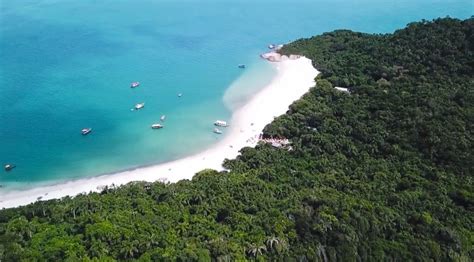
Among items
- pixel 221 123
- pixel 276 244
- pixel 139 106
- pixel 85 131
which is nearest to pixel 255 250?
pixel 276 244

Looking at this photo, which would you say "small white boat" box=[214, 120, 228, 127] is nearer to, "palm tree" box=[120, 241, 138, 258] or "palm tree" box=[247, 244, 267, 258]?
"palm tree" box=[247, 244, 267, 258]

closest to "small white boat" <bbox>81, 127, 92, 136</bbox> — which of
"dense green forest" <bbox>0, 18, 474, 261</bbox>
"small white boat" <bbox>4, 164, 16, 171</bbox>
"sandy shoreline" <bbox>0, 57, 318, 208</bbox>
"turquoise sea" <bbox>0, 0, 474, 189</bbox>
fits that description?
"turquoise sea" <bbox>0, 0, 474, 189</bbox>

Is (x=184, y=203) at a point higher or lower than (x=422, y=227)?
higher

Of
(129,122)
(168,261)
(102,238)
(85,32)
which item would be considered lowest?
(168,261)

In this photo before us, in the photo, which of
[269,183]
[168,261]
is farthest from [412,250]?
[168,261]

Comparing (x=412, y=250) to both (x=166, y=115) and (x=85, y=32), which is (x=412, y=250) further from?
(x=85, y=32)

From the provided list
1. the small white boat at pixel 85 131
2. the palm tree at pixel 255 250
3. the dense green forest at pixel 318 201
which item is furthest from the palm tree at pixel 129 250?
the small white boat at pixel 85 131

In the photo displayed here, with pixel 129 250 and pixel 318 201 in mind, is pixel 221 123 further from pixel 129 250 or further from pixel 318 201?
pixel 129 250
